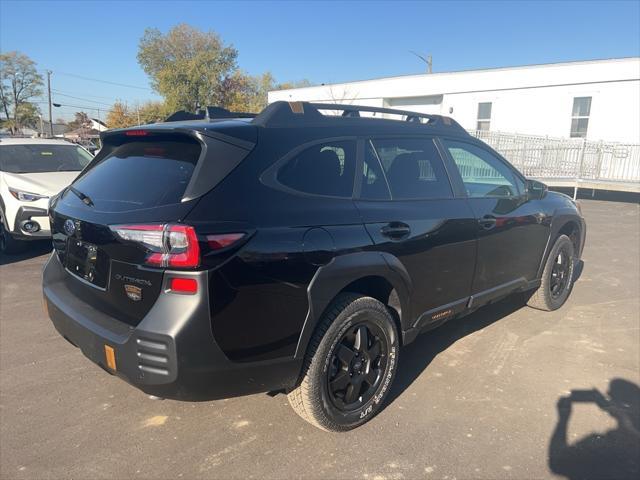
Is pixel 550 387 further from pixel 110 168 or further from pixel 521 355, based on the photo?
pixel 110 168

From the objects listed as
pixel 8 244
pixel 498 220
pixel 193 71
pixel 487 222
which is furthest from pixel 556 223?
pixel 193 71

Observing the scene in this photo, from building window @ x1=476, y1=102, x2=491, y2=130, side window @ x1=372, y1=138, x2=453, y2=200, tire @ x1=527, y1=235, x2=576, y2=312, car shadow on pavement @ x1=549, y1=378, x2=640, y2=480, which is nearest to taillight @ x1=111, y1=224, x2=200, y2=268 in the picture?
side window @ x1=372, y1=138, x2=453, y2=200

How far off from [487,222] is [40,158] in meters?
7.13

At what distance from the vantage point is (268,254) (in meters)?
2.33

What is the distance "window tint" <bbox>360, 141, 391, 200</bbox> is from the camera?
2.97 meters

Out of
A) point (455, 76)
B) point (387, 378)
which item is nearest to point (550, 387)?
point (387, 378)

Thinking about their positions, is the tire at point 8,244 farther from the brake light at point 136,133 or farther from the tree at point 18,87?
the tree at point 18,87

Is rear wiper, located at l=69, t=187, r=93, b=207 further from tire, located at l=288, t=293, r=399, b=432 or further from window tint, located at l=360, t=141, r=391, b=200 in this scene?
window tint, located at l=360, t=141, r=391, b=200

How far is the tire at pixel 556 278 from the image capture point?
15.7ft

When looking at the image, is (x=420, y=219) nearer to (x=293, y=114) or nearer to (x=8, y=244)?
(x=293, y=114)

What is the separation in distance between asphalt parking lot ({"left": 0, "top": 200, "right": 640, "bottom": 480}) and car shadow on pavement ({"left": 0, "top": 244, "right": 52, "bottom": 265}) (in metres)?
2.87

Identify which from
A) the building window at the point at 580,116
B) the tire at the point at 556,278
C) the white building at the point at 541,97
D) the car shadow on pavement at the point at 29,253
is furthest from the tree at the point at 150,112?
the tire at the point at 556,278

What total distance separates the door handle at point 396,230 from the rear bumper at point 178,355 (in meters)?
0.95

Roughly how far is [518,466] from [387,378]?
2.86ft
